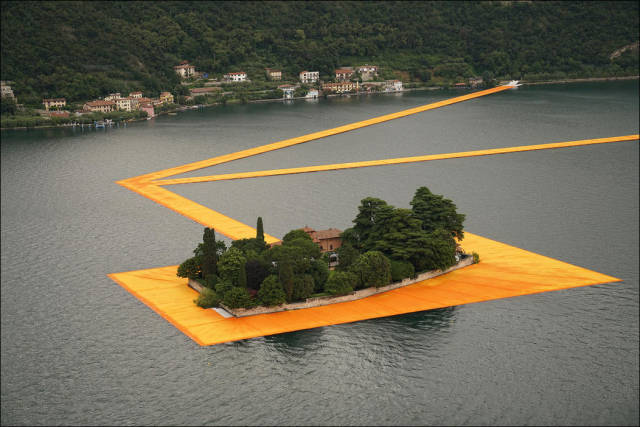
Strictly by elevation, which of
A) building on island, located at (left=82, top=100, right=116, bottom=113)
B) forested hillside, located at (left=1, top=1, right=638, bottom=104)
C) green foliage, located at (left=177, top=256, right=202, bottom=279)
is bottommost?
green foliage, located at (left=177, top=256, right=202, bottom=279)

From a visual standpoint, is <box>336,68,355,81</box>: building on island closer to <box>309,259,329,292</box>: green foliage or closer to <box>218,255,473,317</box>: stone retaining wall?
<box>218,255,473,317</box>: stone retaining wall

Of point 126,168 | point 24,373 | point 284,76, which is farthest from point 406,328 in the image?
point 284,76

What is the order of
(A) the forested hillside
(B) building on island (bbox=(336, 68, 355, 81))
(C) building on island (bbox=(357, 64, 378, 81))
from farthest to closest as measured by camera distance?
(C) building on island (bbox=(357, 64, 378, 81)) < (B) building on island (bbox=(336, 68, 355, 81)) < (A) the forested hillside

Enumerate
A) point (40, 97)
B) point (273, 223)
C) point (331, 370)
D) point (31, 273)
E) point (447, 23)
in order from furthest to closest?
1. point (447, 23)
2. point (40, 97)
3. point (273, 223)
4. point (31, 273)
5. point (331, 370)

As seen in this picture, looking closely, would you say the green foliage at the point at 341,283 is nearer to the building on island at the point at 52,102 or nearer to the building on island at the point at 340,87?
the building on island at the point at 52,102

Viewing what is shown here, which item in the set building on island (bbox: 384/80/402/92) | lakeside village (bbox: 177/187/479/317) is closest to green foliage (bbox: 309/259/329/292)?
lakeside village (bbox: 177/187/479/317)

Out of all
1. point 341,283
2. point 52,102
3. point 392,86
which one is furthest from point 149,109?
point 341,283

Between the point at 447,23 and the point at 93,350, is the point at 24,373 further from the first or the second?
the point at 447,23

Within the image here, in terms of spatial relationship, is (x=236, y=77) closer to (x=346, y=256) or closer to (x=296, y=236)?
(x=296, y=236)
